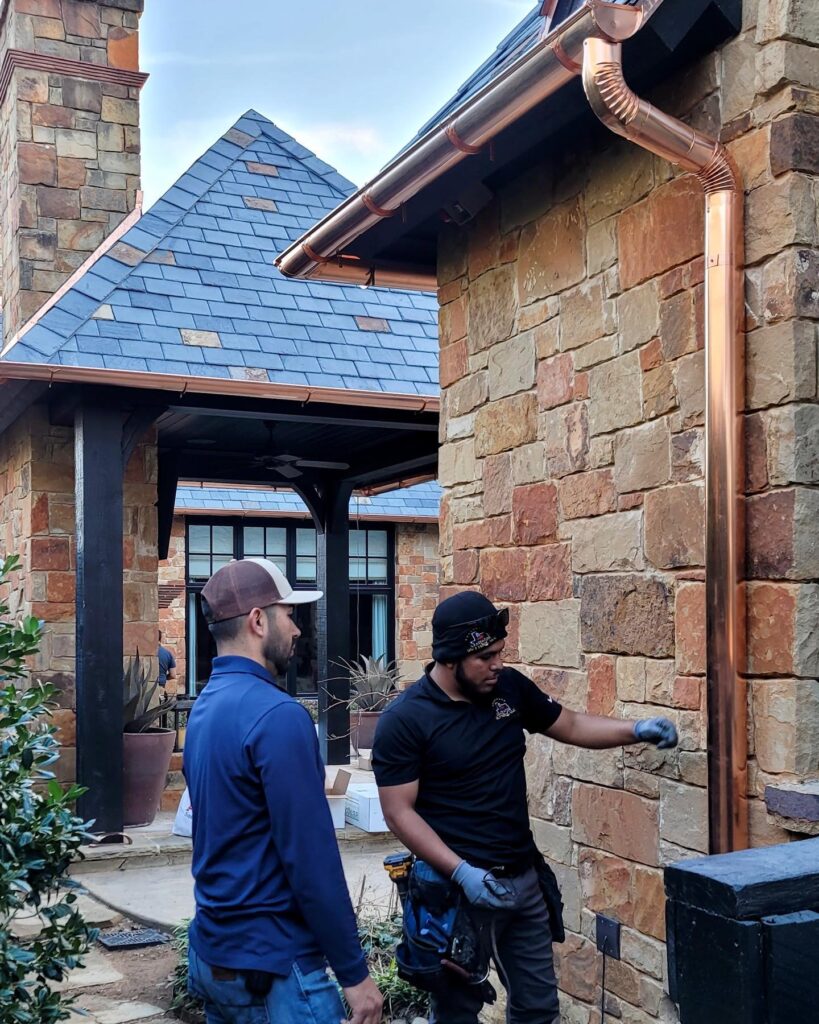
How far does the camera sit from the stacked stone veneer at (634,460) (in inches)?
126

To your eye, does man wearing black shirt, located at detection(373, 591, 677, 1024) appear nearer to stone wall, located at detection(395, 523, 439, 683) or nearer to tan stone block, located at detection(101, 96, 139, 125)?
tan stone block, located at detection(101, 96, 139, 125)

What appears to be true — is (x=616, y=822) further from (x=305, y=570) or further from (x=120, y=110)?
(x=305, y=570)

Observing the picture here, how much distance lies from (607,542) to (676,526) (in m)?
0.40

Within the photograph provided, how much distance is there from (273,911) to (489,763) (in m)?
0.95

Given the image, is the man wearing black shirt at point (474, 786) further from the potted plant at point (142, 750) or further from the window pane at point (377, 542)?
the window pane at point (377, 542)

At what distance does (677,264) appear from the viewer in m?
3.65

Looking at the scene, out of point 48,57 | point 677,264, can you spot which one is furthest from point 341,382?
point 677,264

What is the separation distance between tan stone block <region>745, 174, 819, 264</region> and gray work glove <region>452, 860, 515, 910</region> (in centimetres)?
189

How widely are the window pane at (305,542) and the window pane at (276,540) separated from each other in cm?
19

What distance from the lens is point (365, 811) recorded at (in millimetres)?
8062

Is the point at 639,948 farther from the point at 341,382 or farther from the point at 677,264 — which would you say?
the point at 341,382

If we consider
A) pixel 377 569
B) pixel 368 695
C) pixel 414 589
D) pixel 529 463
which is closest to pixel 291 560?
pixel 377 569

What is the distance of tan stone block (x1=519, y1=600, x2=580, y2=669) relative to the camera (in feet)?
13.9

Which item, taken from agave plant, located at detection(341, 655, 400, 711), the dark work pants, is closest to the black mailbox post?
the dark work pants
